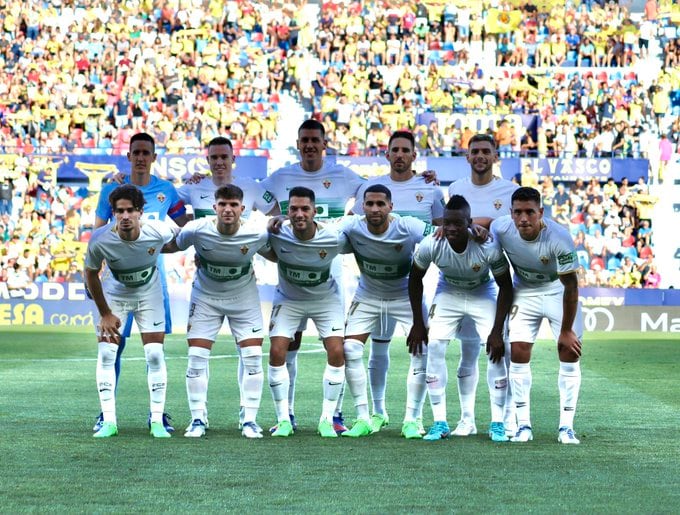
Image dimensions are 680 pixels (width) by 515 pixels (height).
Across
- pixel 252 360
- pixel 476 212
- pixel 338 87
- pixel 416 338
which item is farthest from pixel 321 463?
pixel 338 87

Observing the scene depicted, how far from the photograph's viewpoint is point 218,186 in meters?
10.2

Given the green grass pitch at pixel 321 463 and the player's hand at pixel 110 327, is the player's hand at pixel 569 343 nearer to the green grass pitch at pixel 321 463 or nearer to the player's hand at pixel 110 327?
the green grass pitch at pixel 321 463

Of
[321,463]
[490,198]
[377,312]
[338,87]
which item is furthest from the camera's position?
[338,87]

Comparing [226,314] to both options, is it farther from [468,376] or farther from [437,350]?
[468,376]

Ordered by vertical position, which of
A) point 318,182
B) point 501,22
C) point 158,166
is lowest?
point 158,166

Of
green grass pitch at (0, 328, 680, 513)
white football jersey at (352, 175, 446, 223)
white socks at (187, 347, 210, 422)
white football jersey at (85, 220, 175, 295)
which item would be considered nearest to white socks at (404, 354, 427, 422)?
green grass pitch at (0, 328, 680, 513)

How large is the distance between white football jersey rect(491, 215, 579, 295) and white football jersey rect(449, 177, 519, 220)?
0.52 metres

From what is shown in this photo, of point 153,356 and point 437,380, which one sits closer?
point 437,380

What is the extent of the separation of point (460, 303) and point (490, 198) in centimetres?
104

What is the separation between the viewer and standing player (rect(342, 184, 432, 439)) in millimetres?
9141

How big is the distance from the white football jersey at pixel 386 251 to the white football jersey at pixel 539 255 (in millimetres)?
677

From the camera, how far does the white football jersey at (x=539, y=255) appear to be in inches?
341

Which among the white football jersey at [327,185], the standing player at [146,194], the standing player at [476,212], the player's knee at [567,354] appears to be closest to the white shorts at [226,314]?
the standing player at [146,194]

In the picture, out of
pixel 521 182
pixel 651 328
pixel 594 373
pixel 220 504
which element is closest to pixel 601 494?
pixel 220 504
